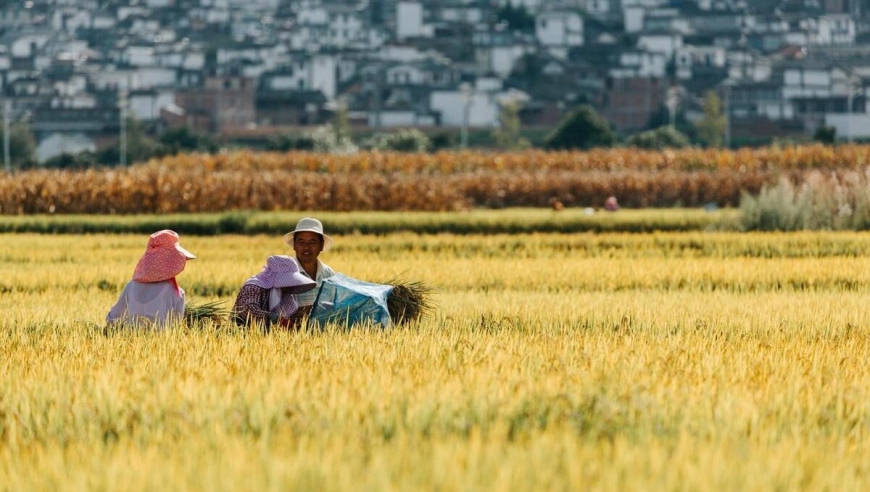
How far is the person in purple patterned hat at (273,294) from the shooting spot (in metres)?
9.38

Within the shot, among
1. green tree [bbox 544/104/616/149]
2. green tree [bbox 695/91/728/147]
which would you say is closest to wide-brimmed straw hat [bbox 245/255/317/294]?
green tree [bbox 544/104/616/149]

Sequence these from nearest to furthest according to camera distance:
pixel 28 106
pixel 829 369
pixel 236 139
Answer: pixel 829 369, pixel 236 139, pixel 28 106

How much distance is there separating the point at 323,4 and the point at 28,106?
131 ft

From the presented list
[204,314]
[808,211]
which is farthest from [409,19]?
[204,314]

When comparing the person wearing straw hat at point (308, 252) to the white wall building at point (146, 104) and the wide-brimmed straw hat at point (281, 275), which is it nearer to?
the wide-brimmed straw hat at point (281, 275)

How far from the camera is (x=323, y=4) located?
152375mm

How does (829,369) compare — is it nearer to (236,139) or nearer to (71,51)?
(236,139)

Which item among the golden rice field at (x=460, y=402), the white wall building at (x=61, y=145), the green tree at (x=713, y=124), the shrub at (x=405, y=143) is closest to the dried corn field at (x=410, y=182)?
the golden rice field at (x=460, y=402)

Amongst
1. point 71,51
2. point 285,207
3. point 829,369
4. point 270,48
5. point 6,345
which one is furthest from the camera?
point 71,51

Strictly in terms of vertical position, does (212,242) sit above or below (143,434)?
below

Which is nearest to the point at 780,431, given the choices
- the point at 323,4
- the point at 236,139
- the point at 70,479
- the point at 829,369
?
the point at 829,369

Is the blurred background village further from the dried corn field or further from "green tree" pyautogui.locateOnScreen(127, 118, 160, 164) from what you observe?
the dried corn field

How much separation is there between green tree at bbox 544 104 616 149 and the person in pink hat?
78.2 metres

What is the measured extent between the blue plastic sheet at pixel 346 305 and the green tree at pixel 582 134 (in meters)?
78.1
